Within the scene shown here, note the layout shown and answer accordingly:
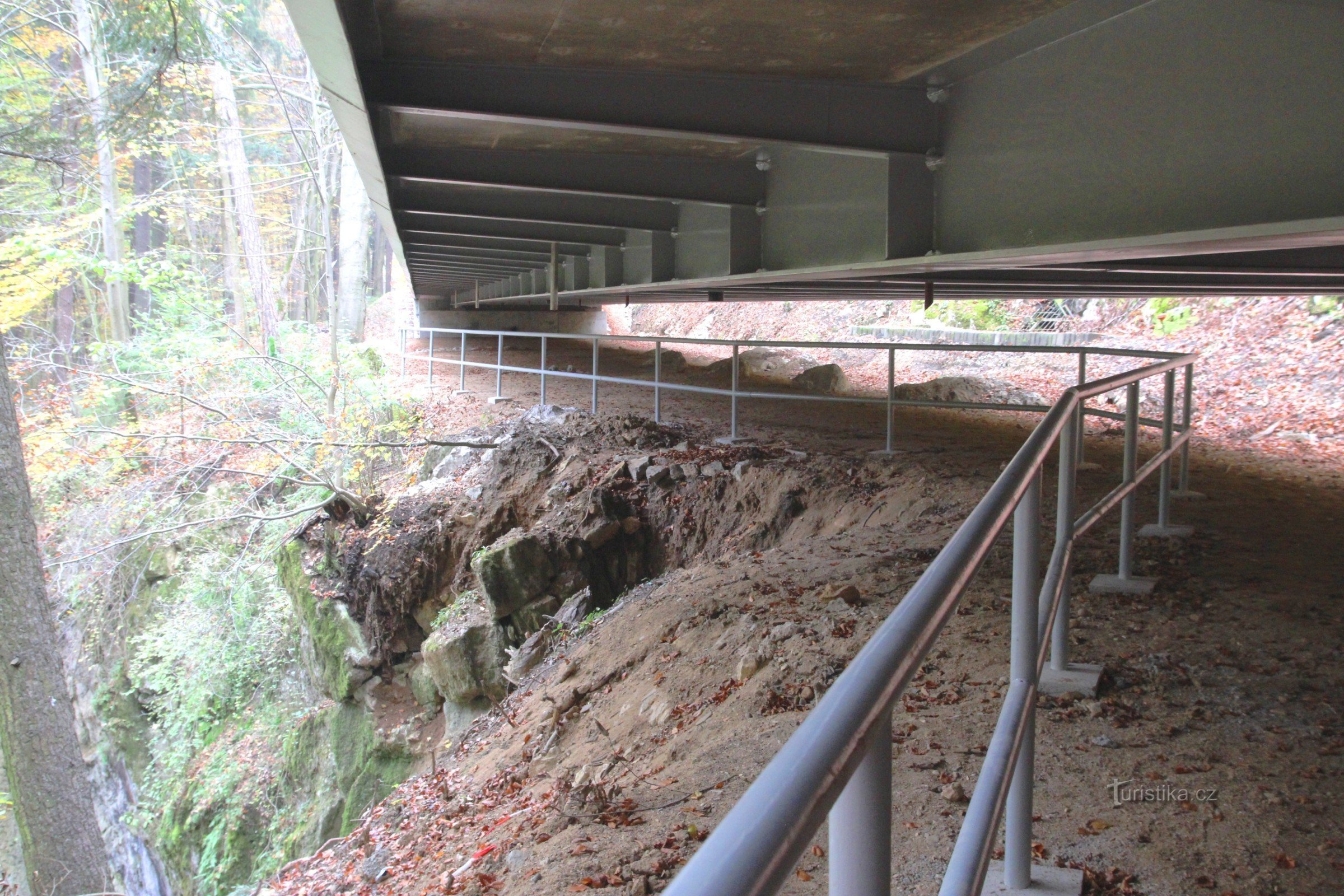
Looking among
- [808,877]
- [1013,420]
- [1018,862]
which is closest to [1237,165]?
[1018,862]

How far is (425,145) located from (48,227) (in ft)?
59.0

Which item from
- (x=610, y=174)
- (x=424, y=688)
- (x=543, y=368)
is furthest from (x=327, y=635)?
(x=610, y=174)

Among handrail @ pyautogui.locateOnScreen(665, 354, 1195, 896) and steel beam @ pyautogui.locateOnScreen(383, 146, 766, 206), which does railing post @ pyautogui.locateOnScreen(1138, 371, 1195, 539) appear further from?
handrail @ pyautogui.locateOnScreen(665, 354, 1195, 896)

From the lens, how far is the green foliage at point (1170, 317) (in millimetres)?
19188

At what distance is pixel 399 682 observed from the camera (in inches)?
476

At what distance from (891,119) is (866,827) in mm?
5140

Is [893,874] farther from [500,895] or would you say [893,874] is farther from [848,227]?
[848,227]

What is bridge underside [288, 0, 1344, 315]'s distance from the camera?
3559mm

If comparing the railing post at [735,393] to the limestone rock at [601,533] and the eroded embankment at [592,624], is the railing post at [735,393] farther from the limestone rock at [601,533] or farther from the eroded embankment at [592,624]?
the limestone rock at [601,533]

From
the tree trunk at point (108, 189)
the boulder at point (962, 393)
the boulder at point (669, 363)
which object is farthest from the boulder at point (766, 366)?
the tree trunk at point (108, 189)

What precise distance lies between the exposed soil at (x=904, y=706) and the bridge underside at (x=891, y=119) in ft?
6.36

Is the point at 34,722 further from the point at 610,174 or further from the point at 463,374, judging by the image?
the point at 610,174

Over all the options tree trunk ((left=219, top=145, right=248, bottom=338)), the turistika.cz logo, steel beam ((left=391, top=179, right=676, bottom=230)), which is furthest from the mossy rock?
tree trunk ((left=219, top=145, right=248, bottom=338))

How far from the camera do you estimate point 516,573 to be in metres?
9.12
